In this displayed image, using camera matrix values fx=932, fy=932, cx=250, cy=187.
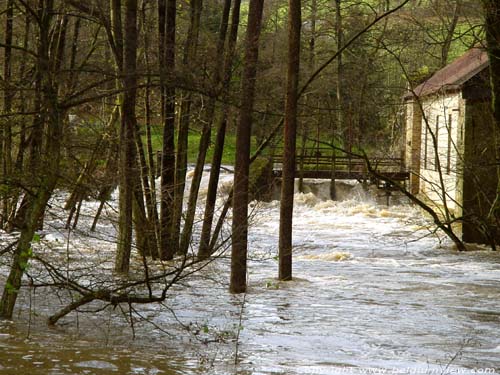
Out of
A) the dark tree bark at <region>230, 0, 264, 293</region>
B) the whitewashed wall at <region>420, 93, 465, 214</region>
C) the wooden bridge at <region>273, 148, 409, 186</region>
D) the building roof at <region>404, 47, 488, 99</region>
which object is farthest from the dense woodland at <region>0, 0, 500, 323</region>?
the wooden bridge at <region>273, 148, 409, 186</region>

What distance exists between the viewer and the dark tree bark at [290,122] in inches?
634

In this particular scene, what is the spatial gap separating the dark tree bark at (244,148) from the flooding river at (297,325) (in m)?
0.51

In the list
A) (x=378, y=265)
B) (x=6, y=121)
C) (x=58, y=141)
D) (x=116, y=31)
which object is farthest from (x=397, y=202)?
(x=58, y=141)

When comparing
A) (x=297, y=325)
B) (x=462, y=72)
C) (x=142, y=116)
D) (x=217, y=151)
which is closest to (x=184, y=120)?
(x=217, y=151)

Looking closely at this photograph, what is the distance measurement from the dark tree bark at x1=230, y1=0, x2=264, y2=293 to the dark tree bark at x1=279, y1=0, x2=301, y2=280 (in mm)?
1120

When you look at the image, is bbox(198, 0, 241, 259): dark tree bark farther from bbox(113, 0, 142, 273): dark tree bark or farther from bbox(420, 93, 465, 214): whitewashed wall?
bbox(420, 93, 465, 214): whitewashed wall

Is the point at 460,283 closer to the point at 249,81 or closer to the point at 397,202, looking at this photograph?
the point at 249,81

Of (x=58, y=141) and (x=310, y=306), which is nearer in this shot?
(x=58, y=141)

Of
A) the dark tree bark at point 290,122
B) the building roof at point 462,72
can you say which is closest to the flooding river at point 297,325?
the dark tree bark at point 290,122

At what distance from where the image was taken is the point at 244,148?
14992 mm

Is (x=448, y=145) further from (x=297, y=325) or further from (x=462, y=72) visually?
(x=297, y=325)

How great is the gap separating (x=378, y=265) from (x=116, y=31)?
8.17 metres

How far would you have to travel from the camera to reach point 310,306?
14648 millimetres

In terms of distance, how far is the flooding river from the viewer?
31.2 ft
